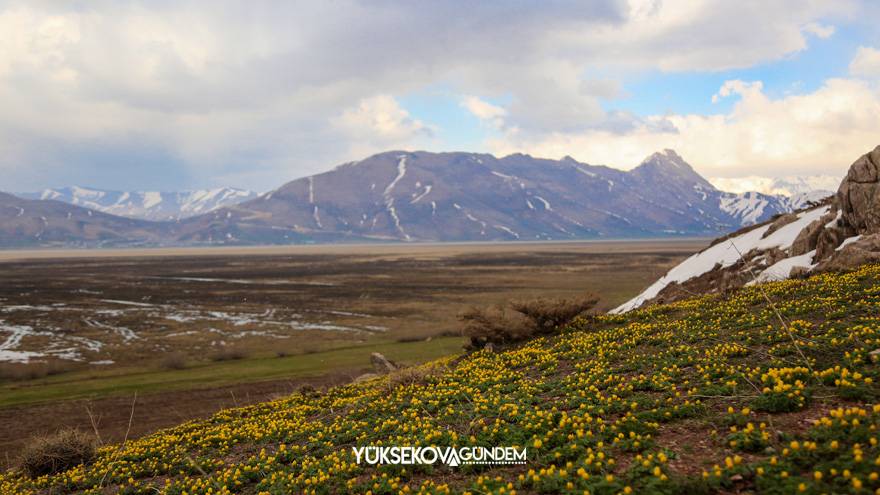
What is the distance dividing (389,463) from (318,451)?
8.61ft

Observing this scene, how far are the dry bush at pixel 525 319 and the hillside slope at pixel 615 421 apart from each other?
277cm

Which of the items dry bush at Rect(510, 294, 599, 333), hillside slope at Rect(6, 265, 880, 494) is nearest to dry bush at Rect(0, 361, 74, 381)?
hillside slope at Rect(6, 265, 880, 494)

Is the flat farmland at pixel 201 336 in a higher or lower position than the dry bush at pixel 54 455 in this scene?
lower

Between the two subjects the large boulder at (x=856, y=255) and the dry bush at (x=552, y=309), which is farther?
the dry bush at (x=552, y=309)

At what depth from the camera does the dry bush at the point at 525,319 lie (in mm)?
21484

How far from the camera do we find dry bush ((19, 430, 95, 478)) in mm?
14734

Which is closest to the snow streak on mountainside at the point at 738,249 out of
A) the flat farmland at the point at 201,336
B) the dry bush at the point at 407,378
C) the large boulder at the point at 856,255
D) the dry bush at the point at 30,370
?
the large boulder at the point at 856,255

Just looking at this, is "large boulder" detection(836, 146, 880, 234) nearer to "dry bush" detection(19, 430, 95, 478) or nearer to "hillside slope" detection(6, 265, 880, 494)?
"hillside slope" detection(6, 265, 880, 494)

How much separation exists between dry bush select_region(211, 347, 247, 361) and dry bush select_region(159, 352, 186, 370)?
2.60m

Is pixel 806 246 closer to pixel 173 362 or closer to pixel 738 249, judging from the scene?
pixel 738 249

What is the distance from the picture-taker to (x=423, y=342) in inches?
1961

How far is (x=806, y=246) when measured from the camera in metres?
27.1

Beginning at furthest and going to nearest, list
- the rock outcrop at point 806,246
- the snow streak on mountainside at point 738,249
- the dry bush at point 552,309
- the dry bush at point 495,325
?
the snow streak on mountainside at point 738,249 < the rock outcrop at point 806,246 < the dry bush at point 552,309 < the dry bush at point 495,325

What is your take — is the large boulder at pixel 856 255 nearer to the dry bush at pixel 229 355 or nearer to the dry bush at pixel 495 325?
the dry bush at pixel 495 325
